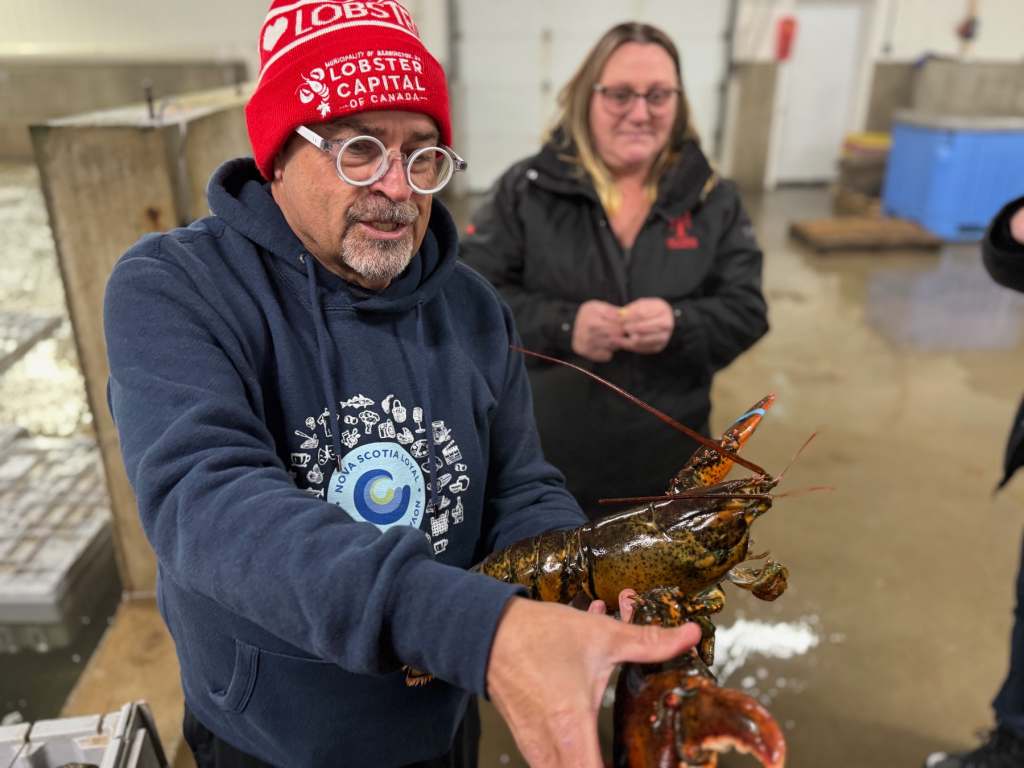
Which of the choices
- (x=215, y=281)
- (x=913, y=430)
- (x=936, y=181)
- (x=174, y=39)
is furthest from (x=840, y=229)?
(x=174, y=39)

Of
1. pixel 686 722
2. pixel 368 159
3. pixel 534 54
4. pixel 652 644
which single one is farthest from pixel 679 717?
pixel 534 54

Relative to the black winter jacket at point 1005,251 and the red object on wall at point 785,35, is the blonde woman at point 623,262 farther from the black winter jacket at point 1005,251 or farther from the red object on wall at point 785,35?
the red object on wall at point 785,35

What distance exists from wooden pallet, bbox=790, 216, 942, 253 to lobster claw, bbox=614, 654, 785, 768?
24.3 ft

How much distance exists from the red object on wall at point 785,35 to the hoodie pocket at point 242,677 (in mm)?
9974

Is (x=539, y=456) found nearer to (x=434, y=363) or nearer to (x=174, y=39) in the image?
(x=434, y=363)

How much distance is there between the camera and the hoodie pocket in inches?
46.1

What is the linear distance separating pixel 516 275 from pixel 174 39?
9.68 m

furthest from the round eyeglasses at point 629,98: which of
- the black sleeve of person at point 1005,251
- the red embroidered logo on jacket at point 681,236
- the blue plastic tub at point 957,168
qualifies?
the blue plastic tub at point 957,168

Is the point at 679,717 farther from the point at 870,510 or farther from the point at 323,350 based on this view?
the point at 870,510

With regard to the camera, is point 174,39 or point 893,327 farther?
point 174,39

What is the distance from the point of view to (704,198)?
2191 mm

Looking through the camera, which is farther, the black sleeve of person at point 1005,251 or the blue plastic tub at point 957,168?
the blue plastic tub at point 957,168

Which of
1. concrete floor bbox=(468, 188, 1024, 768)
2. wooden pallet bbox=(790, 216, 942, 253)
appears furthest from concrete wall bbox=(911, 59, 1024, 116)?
concrete floor bbox=(468, 188, 1024, 768)

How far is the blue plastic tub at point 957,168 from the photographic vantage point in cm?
722
